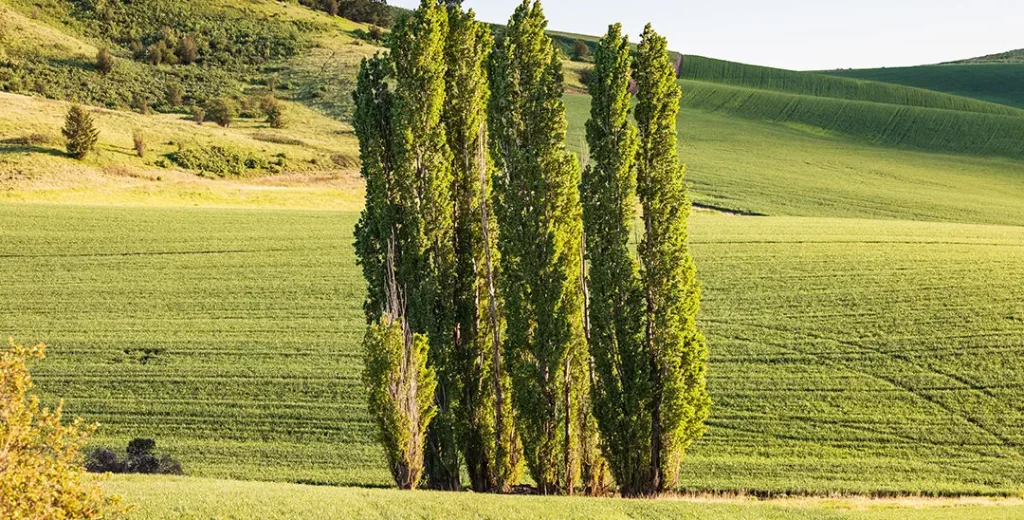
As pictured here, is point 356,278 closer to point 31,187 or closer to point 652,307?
point 652,307

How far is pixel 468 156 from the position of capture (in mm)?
23922

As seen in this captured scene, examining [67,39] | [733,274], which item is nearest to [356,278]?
[733,274]

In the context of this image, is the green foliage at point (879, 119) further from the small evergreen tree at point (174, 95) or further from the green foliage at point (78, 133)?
the green foliage at point (78, 133)

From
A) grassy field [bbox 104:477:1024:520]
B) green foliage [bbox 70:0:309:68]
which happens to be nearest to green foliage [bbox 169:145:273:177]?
green foliage [bbox 70:0:309:68]

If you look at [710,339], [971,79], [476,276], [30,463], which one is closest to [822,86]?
[971,79]

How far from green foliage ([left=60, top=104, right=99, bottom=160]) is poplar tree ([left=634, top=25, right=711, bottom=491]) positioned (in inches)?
1818

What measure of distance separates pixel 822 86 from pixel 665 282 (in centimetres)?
10554

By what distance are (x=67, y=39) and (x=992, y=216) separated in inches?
3499

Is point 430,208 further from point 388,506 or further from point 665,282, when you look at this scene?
point 388,506

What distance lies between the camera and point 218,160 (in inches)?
2584

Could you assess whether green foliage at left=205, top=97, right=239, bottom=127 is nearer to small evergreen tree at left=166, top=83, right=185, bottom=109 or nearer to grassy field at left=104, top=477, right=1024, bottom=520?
small evergreen tree at left=166, top=83, right=185, bottom=109

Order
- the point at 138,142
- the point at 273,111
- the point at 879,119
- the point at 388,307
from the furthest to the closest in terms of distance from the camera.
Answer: the point at 879,119, the point at 273,111, the point at 138,142, the point at 388,307

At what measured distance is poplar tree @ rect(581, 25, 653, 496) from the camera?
22.4 metres

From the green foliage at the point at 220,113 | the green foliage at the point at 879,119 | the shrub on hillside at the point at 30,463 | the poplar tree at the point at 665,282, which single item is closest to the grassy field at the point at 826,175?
the green foliage at the point at 879,119
